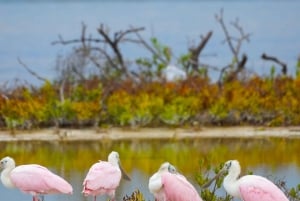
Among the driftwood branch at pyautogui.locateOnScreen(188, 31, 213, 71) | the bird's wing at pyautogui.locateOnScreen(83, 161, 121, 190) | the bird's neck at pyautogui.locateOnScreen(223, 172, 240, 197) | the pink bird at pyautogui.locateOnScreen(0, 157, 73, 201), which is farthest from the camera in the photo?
the driftwood branch at pyautogui.locateOnScreen(188, 31, 213, 71)

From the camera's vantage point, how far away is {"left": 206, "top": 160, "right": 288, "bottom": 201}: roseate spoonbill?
33.7 feet

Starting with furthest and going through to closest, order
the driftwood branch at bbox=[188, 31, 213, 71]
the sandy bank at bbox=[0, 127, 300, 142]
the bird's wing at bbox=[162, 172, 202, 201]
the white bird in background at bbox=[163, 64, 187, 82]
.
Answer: the driftwood branch at bbox=[188, 31, 213, 71], the white bird in background at bbox=[163, 64, 187, 82], the sandy bank at bbox=[0, 127, 300, 142], the bird's wing at bbox=[162, 172, 202, 201]

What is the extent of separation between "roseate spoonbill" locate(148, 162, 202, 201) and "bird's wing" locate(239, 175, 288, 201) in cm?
56

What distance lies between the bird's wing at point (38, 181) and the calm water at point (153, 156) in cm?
141

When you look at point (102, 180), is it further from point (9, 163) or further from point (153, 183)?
point (9, 163)

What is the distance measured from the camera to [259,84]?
22.1m

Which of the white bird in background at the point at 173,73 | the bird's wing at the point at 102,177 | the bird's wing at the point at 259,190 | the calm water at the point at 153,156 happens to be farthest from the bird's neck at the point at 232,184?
the white bird in background at the point at 173,73

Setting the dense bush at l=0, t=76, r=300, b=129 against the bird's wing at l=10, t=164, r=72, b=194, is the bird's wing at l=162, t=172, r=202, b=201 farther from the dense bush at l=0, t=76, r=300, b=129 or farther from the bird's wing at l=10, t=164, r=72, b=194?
the dense bush at l=0, t=76, r=300, b=129

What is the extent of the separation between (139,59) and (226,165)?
1348cm

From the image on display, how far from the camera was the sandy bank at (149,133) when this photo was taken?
19594 millimetres

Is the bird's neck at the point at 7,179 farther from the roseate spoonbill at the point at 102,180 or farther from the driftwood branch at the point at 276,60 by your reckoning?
the driftwood branch at the point at 276,60

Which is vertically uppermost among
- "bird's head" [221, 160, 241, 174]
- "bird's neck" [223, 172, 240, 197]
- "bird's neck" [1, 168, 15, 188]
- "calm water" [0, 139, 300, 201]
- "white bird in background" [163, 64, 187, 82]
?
"bird's head" [221, 160, 241, 174]

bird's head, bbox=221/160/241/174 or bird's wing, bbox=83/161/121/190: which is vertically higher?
bird's head, bbox=221/160/241/174

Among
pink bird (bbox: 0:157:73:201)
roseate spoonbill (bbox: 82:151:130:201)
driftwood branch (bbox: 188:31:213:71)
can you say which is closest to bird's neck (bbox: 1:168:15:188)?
pink bird (bbox: 0:157:73:201)
